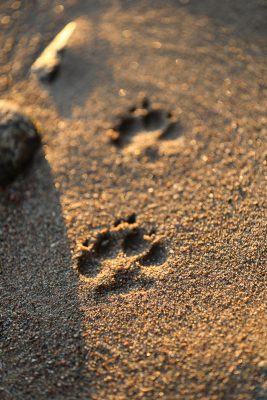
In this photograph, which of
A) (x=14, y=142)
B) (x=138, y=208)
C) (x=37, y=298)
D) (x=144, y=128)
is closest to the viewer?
(x=37, y=298)

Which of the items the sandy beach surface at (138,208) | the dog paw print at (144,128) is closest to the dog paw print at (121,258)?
the sandy beach surface at (138,208)

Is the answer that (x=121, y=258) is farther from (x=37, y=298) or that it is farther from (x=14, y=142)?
(x=14, y=142)

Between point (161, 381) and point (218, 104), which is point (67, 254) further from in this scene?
point (218, 104)

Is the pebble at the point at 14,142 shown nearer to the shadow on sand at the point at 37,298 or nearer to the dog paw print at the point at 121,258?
the shadow on sand at the point at 37,298

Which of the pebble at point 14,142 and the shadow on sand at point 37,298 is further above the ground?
the pebble at point 14,142

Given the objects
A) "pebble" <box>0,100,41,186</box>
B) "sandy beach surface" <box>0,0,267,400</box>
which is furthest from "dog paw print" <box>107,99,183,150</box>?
"pebble" <box>0,100,41,186</box>

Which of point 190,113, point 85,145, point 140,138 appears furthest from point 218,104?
point 85,145

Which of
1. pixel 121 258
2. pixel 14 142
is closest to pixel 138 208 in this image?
pixel 121 258
